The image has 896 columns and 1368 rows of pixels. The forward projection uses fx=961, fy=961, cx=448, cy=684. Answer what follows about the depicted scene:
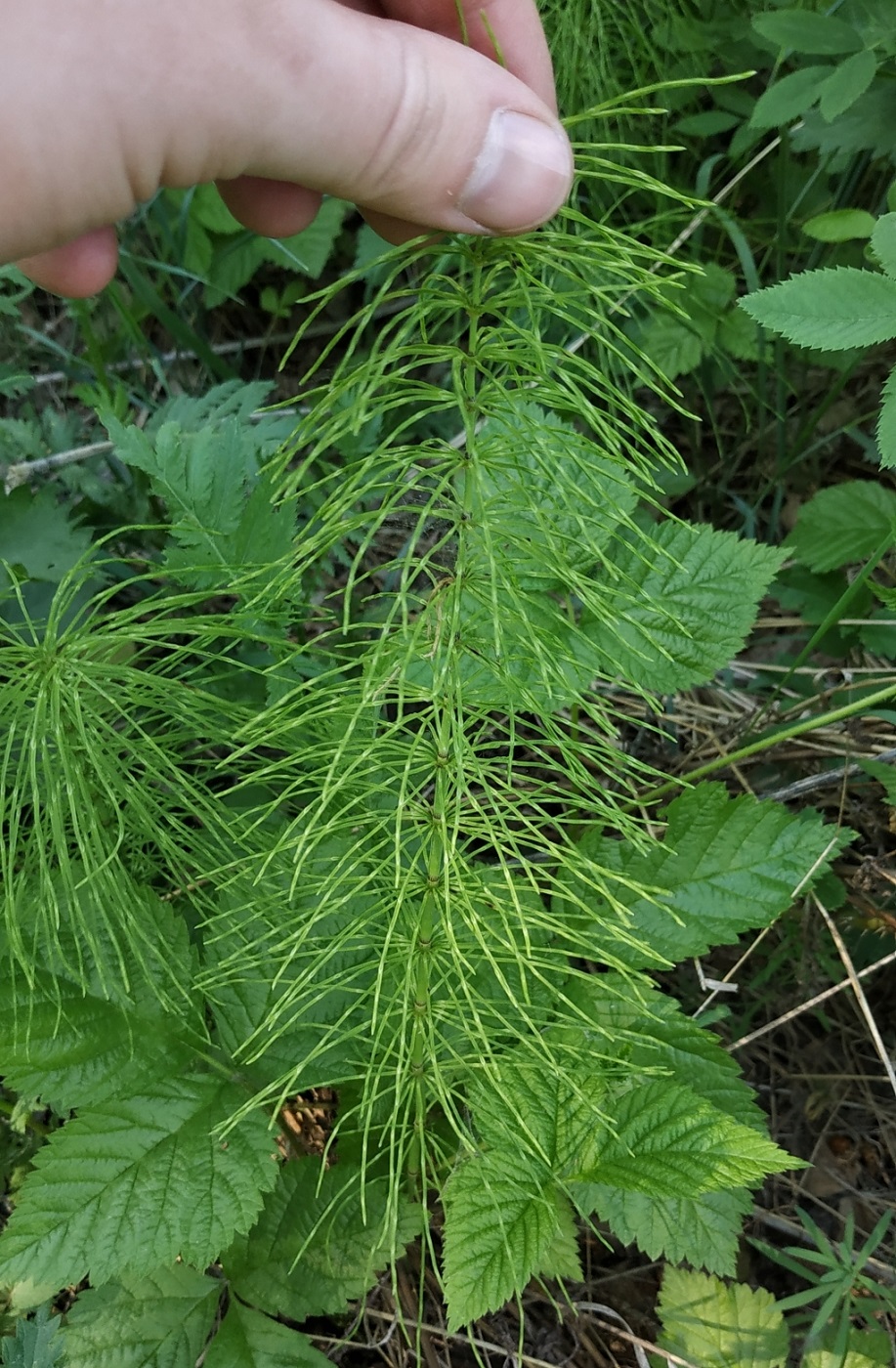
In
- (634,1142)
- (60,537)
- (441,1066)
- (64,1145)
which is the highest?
(60,537)

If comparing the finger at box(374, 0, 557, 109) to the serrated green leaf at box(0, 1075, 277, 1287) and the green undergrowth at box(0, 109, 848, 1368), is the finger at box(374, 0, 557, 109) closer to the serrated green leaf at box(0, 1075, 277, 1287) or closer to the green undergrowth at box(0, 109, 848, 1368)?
the green undergrowth at box(0, 109, 848, 1368)

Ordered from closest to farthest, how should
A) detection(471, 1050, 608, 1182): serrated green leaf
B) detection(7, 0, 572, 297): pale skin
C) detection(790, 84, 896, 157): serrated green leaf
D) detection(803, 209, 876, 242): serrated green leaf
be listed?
detection(7, 0, 572, 297): pale skin < detection(471, 1050, 608, 1182): serrated green leaf < detection(803, 209, 876, 242): serrated green leaf < detection(790, 84, 896, 157): serrated green leaf

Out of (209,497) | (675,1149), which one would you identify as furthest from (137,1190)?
(209,497)

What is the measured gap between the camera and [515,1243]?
110cm

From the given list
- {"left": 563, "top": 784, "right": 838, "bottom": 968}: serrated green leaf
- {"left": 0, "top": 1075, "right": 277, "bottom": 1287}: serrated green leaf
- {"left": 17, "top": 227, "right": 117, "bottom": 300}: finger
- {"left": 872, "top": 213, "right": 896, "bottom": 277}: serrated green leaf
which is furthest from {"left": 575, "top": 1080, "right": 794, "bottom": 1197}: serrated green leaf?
{"left": 17, "top": 227, "right": 117, "bottom": 300}: finger

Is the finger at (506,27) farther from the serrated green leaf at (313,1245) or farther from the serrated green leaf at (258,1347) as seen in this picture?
the serrated green leaf at (258,1347)

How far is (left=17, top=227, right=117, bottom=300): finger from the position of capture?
1.49 metres

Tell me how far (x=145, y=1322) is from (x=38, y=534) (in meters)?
1.26

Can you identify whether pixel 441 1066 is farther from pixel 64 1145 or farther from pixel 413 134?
pixel 413 134

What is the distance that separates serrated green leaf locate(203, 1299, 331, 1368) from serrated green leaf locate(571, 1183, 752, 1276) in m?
0.40

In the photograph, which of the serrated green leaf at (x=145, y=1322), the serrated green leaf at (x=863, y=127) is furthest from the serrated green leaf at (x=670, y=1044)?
the serrated green leaf at (x=863, y=127)

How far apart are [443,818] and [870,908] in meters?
0.89

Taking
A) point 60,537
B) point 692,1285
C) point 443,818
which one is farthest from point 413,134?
point 692,1285

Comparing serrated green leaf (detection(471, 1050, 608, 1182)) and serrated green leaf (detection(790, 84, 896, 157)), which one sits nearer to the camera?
serrated green leaf (detection(471, 1050, 608, 1182))
